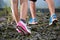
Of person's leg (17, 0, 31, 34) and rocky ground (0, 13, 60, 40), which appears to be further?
rocky ground (0, 13, 60, 40)

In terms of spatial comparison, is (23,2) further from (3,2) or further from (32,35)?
(3,2)

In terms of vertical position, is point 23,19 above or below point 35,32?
above

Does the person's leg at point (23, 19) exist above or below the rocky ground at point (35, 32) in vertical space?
above

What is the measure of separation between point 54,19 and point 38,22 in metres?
0.64

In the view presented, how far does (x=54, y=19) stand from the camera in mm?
2906

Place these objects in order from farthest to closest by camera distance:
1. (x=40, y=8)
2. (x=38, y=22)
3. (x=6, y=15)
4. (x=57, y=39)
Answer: (x=40, y=8)
(x=6, y=15)
(x=38, y=22)
(x=57, y=39)

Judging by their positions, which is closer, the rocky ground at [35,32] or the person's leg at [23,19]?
the person's leg at [23,19]

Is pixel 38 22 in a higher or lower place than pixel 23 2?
lower

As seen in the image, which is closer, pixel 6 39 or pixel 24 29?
pixel 24 29

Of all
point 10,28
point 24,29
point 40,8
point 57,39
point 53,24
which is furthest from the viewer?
point 40,8

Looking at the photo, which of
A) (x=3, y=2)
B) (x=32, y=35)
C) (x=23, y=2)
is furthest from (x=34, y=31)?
(x=3, y=2)

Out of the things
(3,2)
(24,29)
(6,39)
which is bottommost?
(6,39)

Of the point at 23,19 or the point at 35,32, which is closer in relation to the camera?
the point at 23,19

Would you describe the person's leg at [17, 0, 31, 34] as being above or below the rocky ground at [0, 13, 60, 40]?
above
